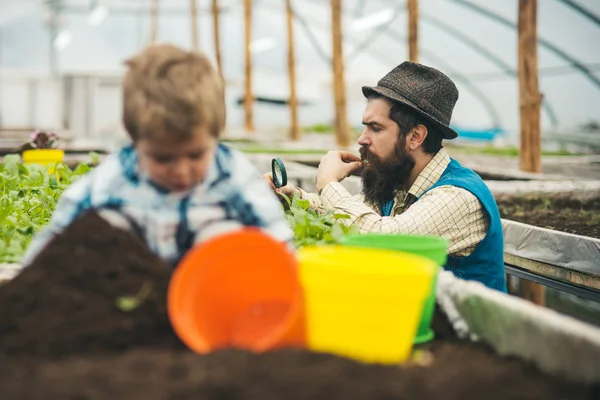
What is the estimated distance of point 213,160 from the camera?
Answer: 1682mm

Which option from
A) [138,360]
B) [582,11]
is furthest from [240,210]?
[582,11]

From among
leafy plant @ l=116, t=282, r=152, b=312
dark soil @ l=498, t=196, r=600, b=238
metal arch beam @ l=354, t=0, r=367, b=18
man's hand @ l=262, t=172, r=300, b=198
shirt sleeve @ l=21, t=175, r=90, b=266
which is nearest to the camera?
leafy plant @ l=116, t=282, r=152, b=312

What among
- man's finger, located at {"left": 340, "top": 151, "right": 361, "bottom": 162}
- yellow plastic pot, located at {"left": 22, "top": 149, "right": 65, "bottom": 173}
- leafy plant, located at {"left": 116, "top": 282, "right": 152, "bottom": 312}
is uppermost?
yellow plastic pot, located at {"left": 22, "top": 149, "right": 65, "bottom": 173}

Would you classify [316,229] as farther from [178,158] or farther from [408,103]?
[178,158]

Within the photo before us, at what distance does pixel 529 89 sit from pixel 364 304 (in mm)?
5379

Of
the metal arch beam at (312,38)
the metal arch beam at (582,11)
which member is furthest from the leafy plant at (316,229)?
the metal arch beam at (312,38)

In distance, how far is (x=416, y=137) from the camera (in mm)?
2902

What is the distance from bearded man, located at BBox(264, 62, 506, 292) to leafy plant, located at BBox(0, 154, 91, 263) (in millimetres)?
969

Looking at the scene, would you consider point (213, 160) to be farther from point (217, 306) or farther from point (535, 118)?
point (535, 118)

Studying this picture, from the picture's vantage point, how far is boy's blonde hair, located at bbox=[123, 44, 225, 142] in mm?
1437

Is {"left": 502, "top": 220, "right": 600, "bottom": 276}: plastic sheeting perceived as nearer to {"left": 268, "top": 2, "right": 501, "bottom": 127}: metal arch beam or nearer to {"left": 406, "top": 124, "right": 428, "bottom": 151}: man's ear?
{"left": 406, "top": 124, "right": 428, "bottom": 151}: man's ear

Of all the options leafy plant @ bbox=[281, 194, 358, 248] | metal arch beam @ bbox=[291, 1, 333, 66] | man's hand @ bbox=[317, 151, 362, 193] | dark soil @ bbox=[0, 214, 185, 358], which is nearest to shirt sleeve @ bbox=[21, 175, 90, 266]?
dark soil @ bbox=[0, 214, 185, 358]

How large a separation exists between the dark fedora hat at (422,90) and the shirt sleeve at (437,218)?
374mm

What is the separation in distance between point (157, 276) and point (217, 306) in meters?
0.15
